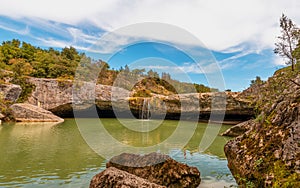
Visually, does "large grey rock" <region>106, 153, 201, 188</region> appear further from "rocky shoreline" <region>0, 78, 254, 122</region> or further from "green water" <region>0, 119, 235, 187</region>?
"rocky shoreline" <region>0, 78, 254, 122</region>

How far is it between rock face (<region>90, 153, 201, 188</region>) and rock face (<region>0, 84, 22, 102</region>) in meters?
24.5

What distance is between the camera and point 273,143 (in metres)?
3.81

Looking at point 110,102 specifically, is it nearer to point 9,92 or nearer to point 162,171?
point 9,92

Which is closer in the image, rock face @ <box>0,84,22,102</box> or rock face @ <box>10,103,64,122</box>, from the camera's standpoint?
rock face @ <box>10,103,64,122</box>

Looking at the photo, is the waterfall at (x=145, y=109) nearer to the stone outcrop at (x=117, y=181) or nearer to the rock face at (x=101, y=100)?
the rock face at (x=101, y=100)

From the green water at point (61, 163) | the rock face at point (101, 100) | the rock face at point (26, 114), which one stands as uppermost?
the rock face at point (101, 100)

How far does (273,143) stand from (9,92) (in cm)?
2860

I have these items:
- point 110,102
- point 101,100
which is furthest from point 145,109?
point 101,100

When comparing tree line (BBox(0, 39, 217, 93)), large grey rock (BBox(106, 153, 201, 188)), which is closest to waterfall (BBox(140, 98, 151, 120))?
tree line (BBox(0, 39, 217, 93))

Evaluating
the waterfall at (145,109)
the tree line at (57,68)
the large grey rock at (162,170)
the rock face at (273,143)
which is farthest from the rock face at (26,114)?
the rock face at (273,143)

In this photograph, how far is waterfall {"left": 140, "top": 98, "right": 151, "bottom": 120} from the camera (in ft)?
104

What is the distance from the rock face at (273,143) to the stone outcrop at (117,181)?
1724 millimetres

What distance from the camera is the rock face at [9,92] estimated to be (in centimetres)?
2605

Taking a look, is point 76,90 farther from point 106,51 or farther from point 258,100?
point 258,100
